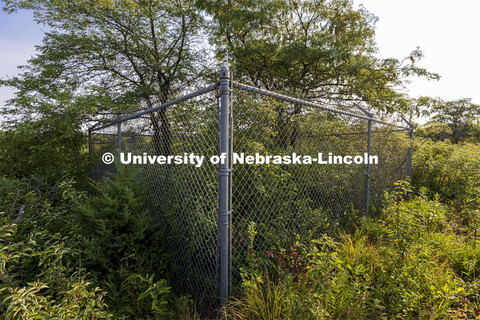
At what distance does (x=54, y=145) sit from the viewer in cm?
510

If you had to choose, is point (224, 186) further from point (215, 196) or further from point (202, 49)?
point (202, 49)

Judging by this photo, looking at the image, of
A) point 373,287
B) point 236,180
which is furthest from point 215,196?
point 373,287

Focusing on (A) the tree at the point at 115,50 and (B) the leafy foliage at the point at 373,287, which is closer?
(B) the leafy foliage at the point at 373,287

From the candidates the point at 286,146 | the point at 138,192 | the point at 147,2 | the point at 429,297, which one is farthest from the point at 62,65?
the point at 429,297

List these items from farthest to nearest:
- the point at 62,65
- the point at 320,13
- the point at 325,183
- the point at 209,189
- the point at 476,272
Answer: the point at 320,13, the point at 62,65, the point at 325,183, the point at 476,272, the point at 209,189

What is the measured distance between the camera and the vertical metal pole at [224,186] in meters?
1.86

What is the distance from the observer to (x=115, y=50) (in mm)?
7887

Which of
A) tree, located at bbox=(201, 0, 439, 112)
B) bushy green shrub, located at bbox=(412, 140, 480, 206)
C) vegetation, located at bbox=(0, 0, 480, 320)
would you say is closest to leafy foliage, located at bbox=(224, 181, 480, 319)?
vegetation, located at bbox=(0, 0, 480, 320)

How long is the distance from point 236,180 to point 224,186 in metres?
0.81

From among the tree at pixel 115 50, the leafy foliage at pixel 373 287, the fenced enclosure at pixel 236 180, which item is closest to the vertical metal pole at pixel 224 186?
the fenced enclosure at pixel 236 180

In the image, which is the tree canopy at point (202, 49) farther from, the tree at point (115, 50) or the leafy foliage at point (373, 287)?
the leafy foliage at point (373, 287)

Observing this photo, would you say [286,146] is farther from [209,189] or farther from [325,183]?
[209,189]

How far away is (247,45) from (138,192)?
24.5 feet

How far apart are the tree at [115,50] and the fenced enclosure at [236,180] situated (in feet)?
12.4
